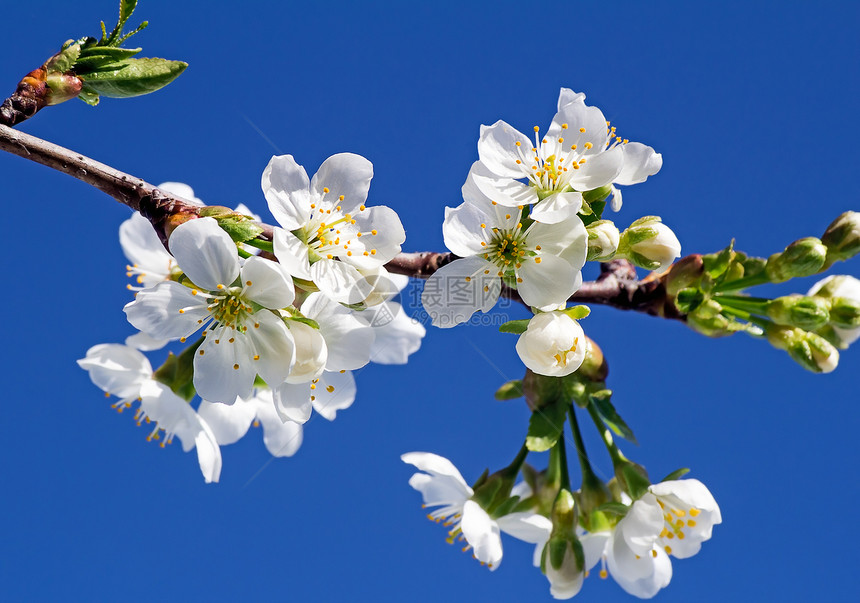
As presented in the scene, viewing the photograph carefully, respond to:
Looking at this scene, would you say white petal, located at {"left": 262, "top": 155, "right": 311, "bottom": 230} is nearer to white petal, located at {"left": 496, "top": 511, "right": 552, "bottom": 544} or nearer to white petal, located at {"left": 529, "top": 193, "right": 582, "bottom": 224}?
white petal, located at {"left": 529, "top": 193, "right": 582, "bottom": 224}

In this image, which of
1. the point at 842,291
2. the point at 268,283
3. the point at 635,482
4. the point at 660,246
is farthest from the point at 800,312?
the point at 268,283

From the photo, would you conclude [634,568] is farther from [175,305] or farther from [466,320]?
[175,305]

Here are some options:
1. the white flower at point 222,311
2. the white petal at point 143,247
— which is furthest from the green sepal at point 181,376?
the white flower at point 222,311

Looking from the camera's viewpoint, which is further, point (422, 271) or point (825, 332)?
point (825, 332)

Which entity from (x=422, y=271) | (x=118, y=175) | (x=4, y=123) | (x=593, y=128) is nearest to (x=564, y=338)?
(x=422, y=271)

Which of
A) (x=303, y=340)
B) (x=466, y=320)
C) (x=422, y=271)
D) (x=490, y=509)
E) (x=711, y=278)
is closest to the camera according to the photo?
(x=303, y=340)

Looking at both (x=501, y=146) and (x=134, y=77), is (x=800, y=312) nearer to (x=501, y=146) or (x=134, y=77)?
(x=501, y=146)

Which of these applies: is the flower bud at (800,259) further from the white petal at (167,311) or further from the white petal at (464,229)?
the white petal at (167,311)
